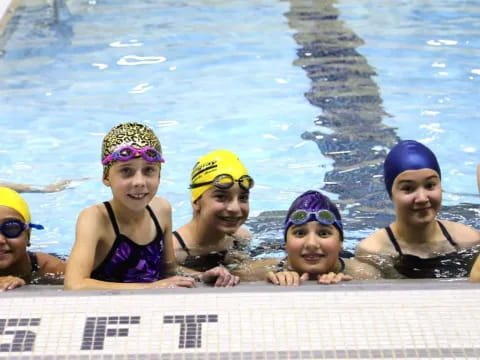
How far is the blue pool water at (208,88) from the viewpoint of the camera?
6.97 m

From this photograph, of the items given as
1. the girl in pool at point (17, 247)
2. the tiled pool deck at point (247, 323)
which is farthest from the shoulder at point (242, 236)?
the tiled pool deck at point (247, 323)

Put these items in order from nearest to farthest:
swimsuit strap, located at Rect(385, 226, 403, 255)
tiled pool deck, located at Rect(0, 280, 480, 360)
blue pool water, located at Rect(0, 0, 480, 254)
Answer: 1. tiled pool deck, located at Rect(0, 280, 480, 360)
2. swimsuit strap, located at Rect(385, 226, 403, 255)
3. blue pool water, located at Rect(0, 0, 480, 254)

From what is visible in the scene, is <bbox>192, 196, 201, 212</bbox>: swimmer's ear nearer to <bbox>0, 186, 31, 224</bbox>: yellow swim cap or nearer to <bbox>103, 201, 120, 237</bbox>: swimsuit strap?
<bbox>103, 201, 120, 237</bbox>: swimsuit strap

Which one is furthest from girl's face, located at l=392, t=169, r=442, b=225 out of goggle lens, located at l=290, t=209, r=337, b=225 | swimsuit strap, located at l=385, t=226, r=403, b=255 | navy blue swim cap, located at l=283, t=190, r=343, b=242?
goggle lens, located at l=290, t=209, r=337, b=225

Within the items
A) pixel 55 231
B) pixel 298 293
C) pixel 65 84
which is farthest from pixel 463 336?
pixel 65 84

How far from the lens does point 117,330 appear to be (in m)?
2.80

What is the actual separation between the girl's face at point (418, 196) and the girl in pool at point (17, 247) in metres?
1.86

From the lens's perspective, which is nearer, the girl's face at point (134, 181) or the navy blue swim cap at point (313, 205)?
the girl's face at point (134, 181)

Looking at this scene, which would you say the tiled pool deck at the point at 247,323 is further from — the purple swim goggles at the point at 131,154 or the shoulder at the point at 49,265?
the shoulder at the point at 49,265

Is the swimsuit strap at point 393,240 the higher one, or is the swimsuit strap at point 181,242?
the swimsuit strap at point 393,240

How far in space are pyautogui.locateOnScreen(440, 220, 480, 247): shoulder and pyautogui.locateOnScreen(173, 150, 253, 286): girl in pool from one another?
3.85 feet

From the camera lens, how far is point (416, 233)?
4.55 metres

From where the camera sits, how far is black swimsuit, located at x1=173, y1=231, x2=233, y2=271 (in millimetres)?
4746

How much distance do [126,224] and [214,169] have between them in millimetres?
825
